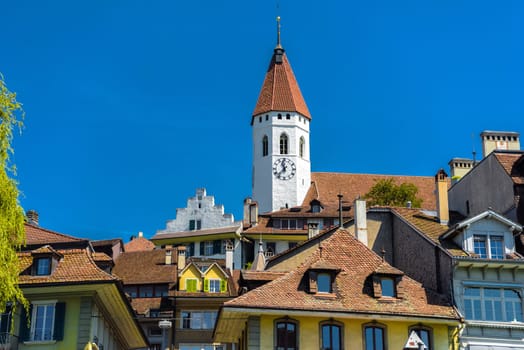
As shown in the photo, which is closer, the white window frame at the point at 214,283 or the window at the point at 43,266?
the window at the point at 43,266

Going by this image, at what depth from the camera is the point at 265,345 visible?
120 ft

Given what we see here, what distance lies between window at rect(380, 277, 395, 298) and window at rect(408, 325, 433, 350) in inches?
62.4

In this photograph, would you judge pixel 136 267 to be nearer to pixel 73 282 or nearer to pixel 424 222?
pixel 424 222

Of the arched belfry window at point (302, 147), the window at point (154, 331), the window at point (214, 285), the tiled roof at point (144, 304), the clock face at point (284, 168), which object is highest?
the arched belfry window at point (302, 147)

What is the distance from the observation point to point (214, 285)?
66.9m

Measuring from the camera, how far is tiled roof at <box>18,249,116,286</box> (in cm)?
3662

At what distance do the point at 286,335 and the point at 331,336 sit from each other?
5.83ft

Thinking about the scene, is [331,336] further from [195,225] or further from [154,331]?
[195,225]

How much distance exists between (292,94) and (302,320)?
96518 mm

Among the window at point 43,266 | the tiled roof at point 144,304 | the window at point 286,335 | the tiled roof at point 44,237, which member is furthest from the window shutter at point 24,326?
the tiled roof at point 144,304

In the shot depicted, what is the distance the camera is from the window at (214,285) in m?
66.7

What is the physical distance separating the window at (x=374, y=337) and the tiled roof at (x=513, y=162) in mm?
11665

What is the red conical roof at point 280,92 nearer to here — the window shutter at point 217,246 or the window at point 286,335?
the window shutter at point 217,246

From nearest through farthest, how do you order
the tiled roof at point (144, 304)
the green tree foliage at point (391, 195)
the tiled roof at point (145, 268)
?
the tiled roof at point (144, 304), the tiled roof at point (145, 268), the green tree foliage at point (391, 195)
